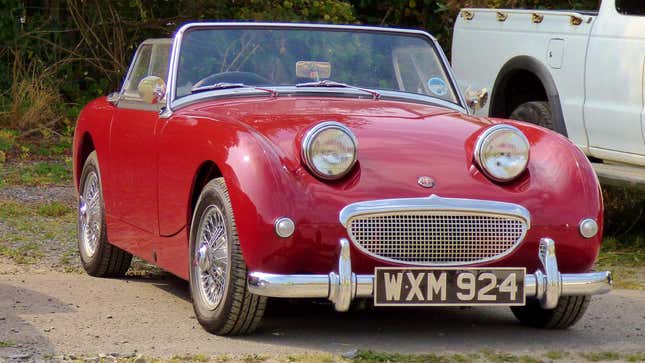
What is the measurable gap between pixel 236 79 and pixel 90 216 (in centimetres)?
155

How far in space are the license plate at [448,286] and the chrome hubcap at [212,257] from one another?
0.71 metres

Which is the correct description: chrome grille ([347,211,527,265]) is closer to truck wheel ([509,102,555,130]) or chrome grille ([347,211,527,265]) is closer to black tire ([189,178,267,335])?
black tire ([189,178,267,335])

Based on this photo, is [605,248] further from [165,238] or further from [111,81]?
[111,81]

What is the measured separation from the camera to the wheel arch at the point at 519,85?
930 centimetres

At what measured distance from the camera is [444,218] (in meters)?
5.39

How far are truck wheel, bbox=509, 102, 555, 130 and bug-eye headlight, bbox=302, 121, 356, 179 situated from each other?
4003mm

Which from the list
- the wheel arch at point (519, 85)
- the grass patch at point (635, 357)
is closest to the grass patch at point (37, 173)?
the wheel arch at point (519, 85)

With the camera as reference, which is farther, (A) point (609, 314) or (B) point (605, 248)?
(B) point (605, 248)

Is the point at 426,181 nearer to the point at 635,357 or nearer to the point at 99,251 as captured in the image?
the point at 635,357

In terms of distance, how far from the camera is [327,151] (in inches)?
212

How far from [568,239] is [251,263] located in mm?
1372

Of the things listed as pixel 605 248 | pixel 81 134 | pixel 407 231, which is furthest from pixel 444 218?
pixel 605 248

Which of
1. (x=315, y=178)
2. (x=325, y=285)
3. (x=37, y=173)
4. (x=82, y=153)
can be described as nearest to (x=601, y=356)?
(x=325, y=285)

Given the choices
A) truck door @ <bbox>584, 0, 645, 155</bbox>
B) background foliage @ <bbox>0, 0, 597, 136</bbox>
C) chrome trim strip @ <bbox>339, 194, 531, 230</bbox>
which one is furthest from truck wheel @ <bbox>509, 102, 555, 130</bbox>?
background foliage @ <bbox>0, 0, 597, 136</bbox>
